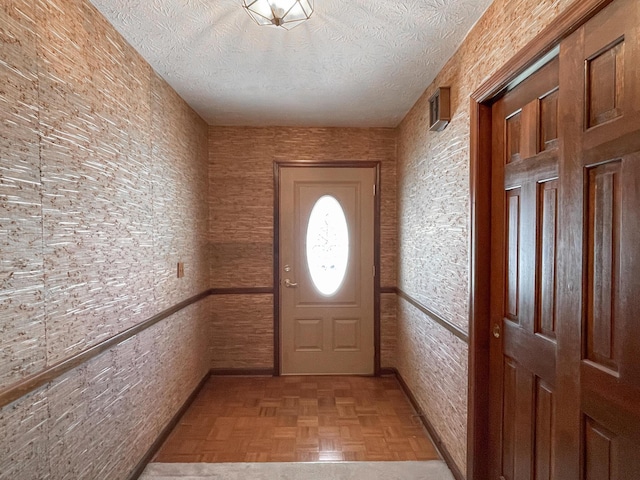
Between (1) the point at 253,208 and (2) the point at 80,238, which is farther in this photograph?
(1) the point at 253,208

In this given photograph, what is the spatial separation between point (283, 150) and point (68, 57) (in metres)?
2.27

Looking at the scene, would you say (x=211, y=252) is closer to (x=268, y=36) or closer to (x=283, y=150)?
(x=283, y=150)

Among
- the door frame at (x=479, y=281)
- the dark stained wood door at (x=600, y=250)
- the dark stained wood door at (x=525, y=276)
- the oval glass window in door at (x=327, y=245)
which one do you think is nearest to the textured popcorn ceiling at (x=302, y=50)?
the door frame at (x=479, y=281)

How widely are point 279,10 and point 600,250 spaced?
148cm

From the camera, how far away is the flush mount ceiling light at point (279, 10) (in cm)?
157

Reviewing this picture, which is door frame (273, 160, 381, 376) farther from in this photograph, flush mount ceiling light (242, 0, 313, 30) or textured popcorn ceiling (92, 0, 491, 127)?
flush mount ceiling light (242, 0, 313, 30)

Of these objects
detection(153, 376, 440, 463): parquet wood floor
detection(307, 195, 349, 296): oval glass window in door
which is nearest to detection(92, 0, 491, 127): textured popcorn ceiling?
detection(307, 195, 349, 296): oval glass window in door

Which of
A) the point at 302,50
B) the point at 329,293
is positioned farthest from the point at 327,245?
the point at 302,50

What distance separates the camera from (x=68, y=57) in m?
1.55

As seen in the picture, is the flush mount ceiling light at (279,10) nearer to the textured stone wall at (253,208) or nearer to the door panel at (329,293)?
the textured stone wall at (253,208)

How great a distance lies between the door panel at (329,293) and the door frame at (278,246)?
0.03 m

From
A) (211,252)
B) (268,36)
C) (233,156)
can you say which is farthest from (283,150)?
(268,36)

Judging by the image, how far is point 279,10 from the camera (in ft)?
5.21

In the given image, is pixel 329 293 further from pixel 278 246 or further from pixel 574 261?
pixel 574 261
